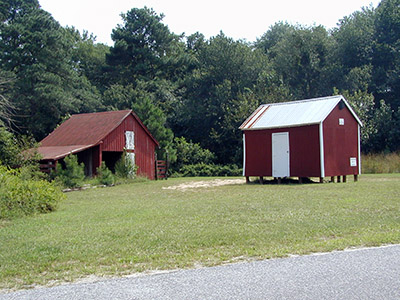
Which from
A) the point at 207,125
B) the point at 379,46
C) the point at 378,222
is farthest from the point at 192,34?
the point at 378,222

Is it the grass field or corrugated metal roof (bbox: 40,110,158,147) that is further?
corrugated metal roof (bbox: 40,110,158,147)

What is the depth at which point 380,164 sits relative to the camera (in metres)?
30.0

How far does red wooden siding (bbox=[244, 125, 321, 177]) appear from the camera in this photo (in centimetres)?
2123

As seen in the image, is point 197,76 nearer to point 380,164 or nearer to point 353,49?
point 353,49

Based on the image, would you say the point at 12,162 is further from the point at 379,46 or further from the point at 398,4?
the point at 398,4

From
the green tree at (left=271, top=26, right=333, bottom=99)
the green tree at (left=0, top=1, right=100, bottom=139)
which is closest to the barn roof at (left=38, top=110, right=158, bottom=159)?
the green tree at (left=0, top=1, right=100, bottom=139)

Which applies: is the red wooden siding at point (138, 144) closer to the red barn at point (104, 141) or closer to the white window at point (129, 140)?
the red barn at point (104, 141)

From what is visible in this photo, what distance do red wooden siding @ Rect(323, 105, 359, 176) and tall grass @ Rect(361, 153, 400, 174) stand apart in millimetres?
7829

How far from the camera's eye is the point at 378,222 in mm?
9758

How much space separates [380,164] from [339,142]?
953cm

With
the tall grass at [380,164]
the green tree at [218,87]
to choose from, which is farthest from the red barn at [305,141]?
the green tree at [218,87]

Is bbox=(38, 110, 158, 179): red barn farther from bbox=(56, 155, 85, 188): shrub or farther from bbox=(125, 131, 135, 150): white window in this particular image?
bbox=(56, 155, 85, 188): shrub

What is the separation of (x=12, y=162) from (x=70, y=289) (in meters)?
15.5

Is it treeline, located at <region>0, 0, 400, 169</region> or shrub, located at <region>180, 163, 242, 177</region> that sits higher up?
treeline, located at <region>0, 0, 400, 169</region>
